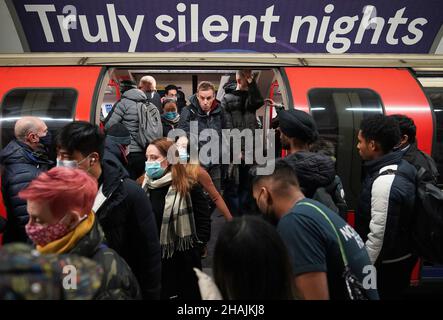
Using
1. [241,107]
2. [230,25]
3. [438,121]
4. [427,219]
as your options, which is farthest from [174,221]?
[230,25]

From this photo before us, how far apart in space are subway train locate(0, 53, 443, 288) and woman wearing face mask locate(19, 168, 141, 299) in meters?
2.27

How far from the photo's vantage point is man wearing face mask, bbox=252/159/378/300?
1.38 m

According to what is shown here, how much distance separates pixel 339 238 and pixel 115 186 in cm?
113

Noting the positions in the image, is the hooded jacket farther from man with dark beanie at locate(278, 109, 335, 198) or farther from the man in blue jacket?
the man in blue jacket

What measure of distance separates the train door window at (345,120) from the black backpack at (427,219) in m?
1.20

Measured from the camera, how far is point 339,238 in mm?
1466

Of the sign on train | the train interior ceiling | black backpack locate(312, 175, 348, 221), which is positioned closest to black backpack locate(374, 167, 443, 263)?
black backpack locate(312, 175, 348, 221)

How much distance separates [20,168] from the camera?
100 inches

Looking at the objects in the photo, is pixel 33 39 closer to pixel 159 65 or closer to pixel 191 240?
pixel 159 65

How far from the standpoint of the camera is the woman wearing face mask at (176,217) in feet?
8.53

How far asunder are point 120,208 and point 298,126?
1.10m

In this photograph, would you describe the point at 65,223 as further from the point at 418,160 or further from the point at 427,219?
the point at 418,160

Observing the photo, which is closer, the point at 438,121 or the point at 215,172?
the point at 438,121

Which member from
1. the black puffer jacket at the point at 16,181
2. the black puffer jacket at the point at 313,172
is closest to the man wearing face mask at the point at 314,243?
the black puffer jacket at the point at 313,172
